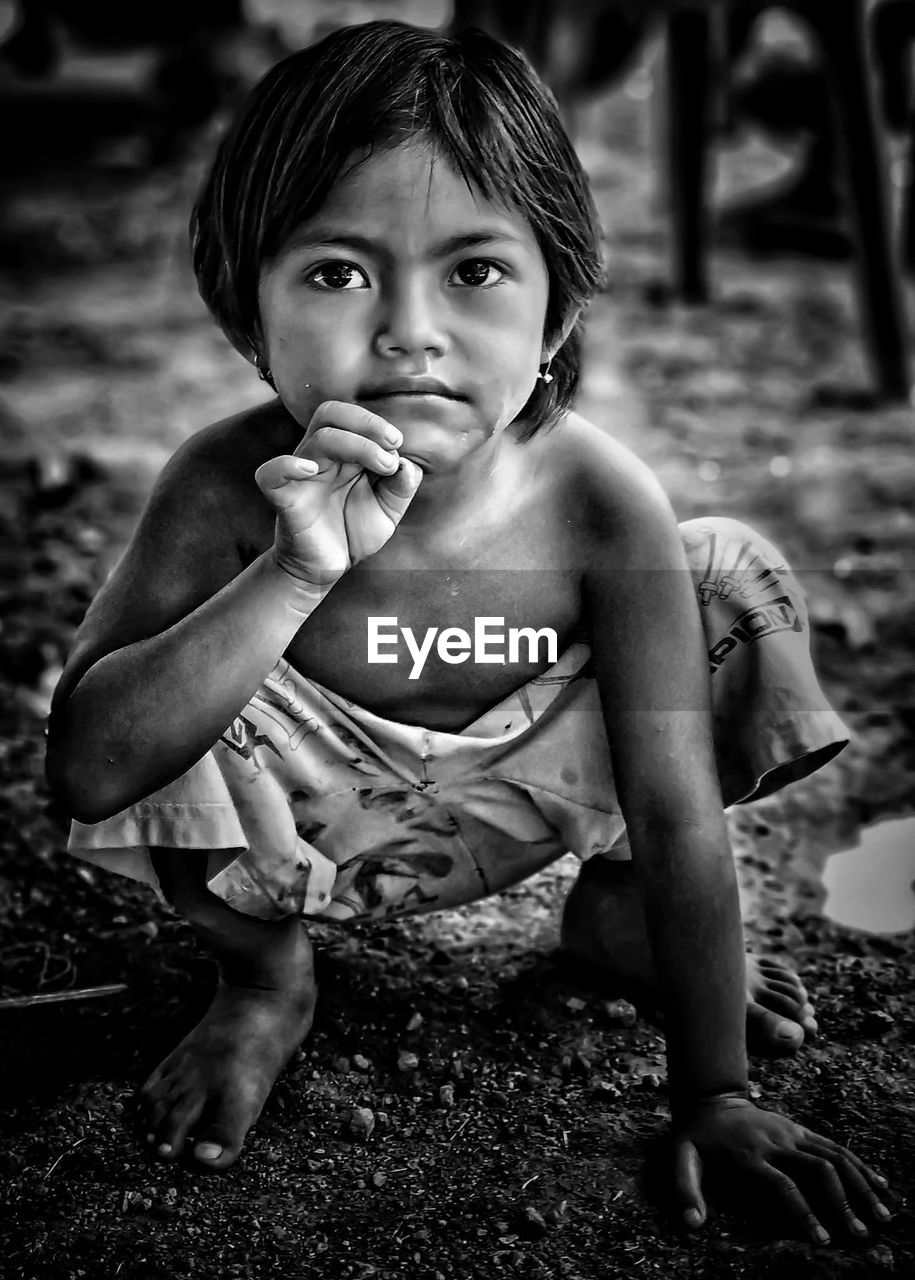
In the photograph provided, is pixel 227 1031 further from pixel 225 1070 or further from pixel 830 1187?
pixel 830 1187

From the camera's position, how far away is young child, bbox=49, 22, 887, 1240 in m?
1.10

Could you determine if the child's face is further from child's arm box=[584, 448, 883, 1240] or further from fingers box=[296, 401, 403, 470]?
child's arm box=[584, 448, 883, 1240]

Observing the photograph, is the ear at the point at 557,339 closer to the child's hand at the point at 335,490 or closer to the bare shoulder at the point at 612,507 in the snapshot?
the bare shoulder at the point at 612,507

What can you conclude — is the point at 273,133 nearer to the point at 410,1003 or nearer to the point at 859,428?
the point at 410,1003

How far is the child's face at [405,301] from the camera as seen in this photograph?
1.09 m

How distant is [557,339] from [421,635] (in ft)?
0.92

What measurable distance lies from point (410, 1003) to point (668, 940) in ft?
1.11

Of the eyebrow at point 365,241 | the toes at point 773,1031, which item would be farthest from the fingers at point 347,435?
the toes at point 773,1031

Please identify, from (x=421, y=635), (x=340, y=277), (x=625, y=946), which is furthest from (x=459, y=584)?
(x=625, y=946)

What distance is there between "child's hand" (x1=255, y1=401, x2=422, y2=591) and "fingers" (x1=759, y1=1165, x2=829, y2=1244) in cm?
57

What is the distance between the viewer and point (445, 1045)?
4.54 feet

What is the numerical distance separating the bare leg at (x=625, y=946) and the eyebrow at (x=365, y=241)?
0.63 m

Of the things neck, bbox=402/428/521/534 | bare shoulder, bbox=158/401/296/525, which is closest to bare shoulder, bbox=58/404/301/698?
bare shoulder, bbox=158/401/296/525

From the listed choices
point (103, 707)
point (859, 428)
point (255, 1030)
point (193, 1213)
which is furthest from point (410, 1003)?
point (859, 428)
